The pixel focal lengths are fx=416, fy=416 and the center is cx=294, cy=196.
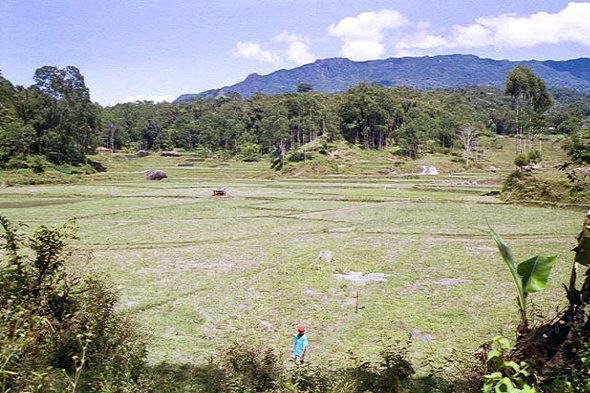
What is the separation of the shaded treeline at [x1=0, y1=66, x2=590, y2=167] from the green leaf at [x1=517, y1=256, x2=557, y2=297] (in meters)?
70.3

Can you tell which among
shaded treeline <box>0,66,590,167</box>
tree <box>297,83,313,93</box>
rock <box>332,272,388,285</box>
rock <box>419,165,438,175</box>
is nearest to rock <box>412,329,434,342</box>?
rock <box>332,272,388,285</box>

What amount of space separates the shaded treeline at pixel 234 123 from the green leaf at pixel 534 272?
231ft

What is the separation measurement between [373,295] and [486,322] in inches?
121

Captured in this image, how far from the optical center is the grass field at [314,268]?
9.36 meters

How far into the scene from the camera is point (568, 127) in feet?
305

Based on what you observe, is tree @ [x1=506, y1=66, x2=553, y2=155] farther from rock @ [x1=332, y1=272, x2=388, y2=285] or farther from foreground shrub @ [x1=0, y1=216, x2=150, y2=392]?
foreground shrub @ [x1=0, y1=216, x2=150, y2=392]

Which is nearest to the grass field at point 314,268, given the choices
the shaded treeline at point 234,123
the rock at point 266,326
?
the rock at point 266,326

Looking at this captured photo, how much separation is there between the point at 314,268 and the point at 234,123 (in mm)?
108930

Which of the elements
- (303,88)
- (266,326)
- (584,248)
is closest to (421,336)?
(266,326)

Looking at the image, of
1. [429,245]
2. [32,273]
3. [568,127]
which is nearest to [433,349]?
[32,273]

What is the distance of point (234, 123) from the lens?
11919 centimetres

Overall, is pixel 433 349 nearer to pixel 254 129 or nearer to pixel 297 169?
pixel 297 169

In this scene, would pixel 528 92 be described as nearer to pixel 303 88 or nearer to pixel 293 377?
pixel 293 377

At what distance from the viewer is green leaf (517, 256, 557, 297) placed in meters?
4.15
